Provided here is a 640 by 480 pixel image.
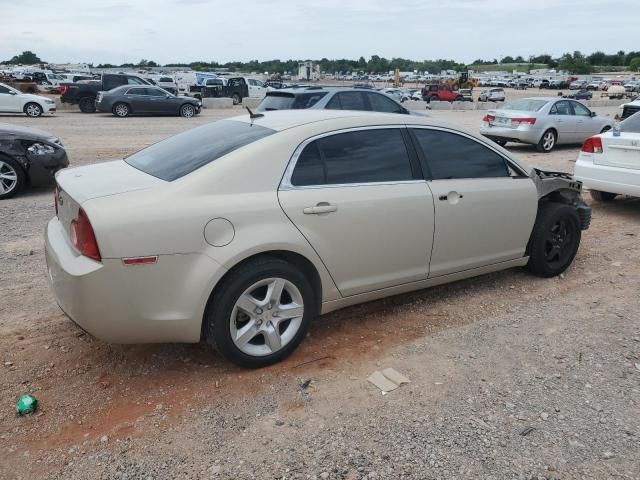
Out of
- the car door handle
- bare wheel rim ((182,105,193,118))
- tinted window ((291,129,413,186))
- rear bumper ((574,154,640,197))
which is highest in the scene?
tinted window ((291,129,413,186))

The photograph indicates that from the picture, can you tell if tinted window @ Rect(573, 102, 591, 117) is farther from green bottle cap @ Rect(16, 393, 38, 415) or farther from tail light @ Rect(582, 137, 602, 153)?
green bottle cap @ Rect(16, 393, 38, 415)

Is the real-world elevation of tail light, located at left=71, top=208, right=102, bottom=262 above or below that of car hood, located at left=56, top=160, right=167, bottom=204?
below

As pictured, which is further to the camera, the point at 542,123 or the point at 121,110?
the point at 121,110

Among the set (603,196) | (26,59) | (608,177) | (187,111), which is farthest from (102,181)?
(26,59)

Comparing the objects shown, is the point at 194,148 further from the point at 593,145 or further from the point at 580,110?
the point at 580,110

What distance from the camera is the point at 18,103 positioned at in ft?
67.9

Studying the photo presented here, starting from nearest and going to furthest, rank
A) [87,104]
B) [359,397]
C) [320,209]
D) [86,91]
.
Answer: [359,397]
[320,209]
[86,91]
[87,104]

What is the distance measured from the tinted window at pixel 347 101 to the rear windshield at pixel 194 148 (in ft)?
22.1

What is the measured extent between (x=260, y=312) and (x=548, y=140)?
13.0 meters

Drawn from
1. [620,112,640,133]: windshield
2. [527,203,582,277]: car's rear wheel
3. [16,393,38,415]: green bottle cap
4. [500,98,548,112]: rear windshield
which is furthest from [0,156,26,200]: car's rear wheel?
[500,98,548,112]: rear windshield

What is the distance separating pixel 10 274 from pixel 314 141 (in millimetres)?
3291

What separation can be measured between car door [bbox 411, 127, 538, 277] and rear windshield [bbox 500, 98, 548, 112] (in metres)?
10.8

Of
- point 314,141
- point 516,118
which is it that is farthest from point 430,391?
point 516,118

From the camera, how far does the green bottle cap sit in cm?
308
